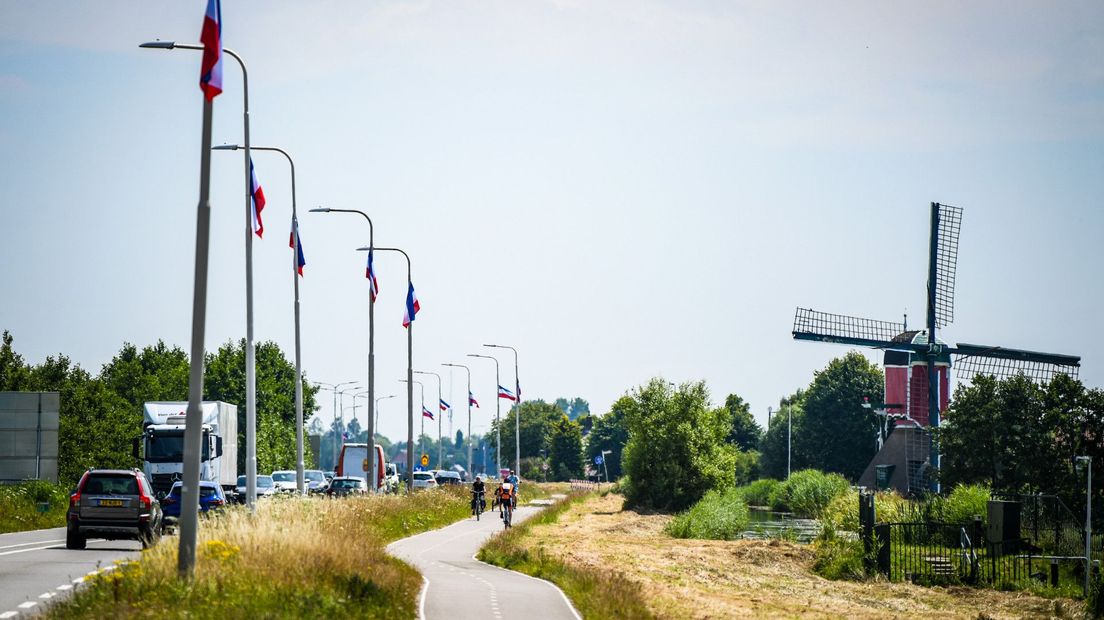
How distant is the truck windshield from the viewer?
5234cm

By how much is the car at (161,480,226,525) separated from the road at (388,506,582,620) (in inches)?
215

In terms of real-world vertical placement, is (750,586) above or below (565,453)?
above

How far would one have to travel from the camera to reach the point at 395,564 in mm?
28250

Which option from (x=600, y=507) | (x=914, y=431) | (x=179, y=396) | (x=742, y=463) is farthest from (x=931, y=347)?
(x=179, y=396)

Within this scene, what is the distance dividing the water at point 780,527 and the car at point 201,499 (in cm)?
2446

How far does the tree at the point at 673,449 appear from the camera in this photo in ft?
261

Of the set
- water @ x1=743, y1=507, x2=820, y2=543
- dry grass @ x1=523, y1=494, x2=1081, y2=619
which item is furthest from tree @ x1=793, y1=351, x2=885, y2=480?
dry grass @ x1=523, y1=494, x2=1081, y2=619


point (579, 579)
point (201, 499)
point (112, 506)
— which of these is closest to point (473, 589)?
point (579, 579)

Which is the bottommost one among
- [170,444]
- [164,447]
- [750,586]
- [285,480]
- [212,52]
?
[750,586]

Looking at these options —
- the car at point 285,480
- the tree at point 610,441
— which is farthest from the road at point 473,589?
the tree at point 610,441

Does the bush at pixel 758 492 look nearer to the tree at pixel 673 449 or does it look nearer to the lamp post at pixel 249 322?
the tree at pixel 673 449

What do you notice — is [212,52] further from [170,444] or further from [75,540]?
[170,444]

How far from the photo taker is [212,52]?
2003 cm

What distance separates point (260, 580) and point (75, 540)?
55.3 ft
